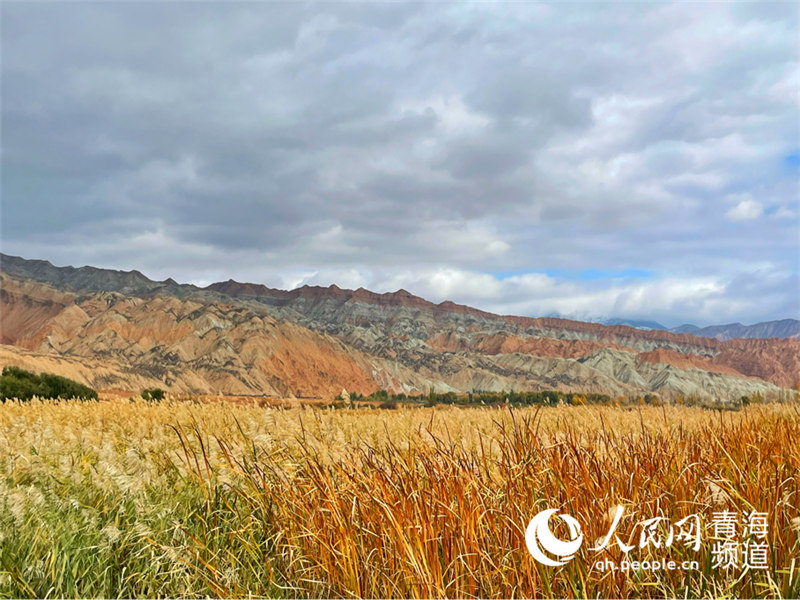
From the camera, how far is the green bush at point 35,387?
19078 mm

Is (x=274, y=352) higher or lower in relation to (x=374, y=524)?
lower

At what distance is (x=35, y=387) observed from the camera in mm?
20188

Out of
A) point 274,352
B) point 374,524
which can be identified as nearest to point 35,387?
point 374,524

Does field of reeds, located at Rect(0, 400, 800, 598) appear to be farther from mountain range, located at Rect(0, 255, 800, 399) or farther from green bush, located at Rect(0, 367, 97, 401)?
mountain range, located at Rect(0, 255, 800, 399)

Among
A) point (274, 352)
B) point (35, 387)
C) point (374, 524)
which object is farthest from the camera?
point (274, 352)

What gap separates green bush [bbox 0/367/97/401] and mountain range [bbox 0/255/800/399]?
26169 mm

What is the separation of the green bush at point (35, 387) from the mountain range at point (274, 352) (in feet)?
85.9

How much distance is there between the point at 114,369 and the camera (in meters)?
53.2

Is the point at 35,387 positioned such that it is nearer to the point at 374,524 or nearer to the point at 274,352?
the point at 374,524

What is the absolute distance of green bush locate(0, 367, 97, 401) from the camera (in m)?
19.1

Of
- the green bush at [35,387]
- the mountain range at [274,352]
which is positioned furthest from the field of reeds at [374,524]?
the mountain range at [274,352]

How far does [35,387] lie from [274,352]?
49.3m

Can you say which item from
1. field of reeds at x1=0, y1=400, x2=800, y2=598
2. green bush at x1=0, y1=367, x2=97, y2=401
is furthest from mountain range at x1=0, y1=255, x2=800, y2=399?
field of reeds at x1=0, y1=400, x2=800, y2=598

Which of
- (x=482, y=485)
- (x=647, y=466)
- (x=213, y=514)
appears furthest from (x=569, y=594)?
(x=213, y=514)
